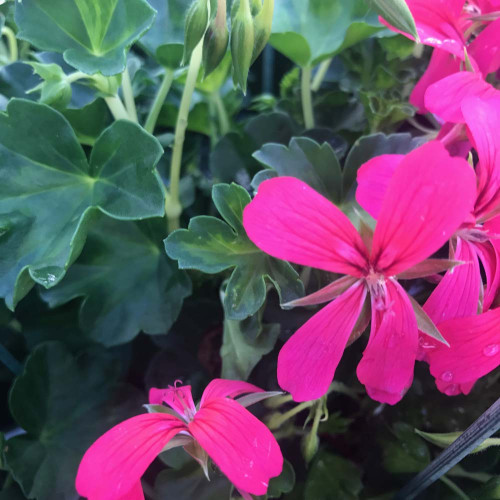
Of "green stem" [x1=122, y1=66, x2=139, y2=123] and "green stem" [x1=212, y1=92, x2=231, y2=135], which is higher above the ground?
"green stem" [x1=122, y1=66, x2=139, y2=123]

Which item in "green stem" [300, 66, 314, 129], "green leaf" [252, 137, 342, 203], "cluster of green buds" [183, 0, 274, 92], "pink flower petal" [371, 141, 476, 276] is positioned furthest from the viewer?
"green stem" [300, 66, 314, 129]

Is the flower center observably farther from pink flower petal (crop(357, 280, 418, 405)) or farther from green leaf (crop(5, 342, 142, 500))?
green leaf (crop(5, 342, 142, 500))

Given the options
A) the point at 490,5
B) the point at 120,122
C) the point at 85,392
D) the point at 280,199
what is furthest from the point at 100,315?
the point at 490,5

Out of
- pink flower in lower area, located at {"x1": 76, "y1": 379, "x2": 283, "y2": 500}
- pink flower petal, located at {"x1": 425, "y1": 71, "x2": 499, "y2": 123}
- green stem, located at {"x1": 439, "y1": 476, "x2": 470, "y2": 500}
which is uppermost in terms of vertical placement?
pink flower petal, located at {"x1": 425, "y1": 71, "x2": 499, "y2": 123}

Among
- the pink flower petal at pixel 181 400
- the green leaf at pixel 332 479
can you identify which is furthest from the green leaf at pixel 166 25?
the green leaf at pixel 332 479

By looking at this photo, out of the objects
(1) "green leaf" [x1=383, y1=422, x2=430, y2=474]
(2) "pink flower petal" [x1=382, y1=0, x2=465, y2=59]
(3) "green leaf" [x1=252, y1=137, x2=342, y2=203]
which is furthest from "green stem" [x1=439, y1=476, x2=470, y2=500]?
(2) "pink flower petal" [x1=382, y1=0, x2=465, y2=59]

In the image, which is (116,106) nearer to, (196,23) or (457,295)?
(196,23)

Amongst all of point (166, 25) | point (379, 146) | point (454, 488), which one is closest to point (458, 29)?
point (379, 146)

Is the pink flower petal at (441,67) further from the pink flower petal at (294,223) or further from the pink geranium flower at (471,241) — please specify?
the pink flower petal at (294,223)
